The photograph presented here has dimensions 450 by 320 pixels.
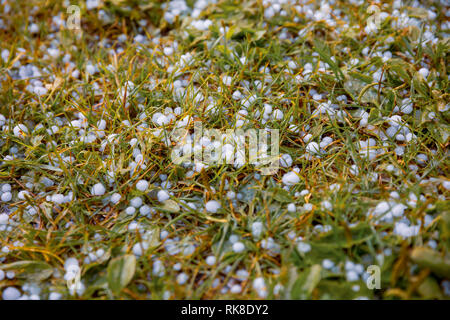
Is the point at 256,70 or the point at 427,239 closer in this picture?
the point at 427,239

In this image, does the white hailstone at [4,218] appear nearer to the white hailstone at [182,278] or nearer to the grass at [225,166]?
the grass at [225,166]

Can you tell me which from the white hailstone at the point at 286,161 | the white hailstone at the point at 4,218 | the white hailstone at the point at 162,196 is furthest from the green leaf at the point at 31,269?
the white hailstone at the point at 286,161

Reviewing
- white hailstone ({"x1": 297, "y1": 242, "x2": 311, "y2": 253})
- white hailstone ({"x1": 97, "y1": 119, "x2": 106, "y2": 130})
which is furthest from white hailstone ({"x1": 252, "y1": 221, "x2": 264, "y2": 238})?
white hailstone ({"x1": 97, "y1": 119, "x2": 106, "y2": 130})

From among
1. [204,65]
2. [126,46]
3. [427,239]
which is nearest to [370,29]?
[204,65]

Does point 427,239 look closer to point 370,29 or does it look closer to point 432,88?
point 432,88

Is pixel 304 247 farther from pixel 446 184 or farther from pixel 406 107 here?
pixel 406 107

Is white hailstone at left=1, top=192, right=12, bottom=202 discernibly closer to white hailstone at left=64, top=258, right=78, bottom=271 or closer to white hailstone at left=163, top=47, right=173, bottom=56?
white hailstone at left=64, top=258, right=78, bottom=271
